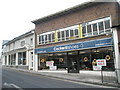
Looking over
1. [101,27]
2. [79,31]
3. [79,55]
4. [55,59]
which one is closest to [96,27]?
[101,27]

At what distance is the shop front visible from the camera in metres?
13.9

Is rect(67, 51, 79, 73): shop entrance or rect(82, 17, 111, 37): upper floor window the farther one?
rect(67, 51, 79, 73): shop entrance

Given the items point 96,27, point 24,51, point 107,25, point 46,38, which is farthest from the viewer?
point 24,51

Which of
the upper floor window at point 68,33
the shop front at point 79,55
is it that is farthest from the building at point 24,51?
the upper floor window at point 68,33

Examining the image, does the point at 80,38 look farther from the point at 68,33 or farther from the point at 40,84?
the point at 40,84

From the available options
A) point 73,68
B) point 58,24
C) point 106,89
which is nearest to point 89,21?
point 58,24

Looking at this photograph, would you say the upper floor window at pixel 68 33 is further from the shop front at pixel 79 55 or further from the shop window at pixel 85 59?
the shop window at pixel 85 59

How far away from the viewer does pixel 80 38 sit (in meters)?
16.0

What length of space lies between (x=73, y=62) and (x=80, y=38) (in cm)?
339

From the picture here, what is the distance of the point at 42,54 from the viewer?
67.9 feet

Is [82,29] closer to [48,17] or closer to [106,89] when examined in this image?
[48,17]

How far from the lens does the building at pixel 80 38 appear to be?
13.8 meters

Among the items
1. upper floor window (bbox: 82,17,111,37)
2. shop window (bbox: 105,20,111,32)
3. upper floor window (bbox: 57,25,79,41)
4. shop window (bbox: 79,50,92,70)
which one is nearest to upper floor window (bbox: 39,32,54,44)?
upper floor window (bbox: 57,25,79,41)

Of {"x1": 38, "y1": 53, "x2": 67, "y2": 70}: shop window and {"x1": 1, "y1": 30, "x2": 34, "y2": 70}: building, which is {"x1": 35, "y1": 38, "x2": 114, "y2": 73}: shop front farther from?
{"x1": 1, "y1": 30, "x2": 34, "y2": 70}: building
